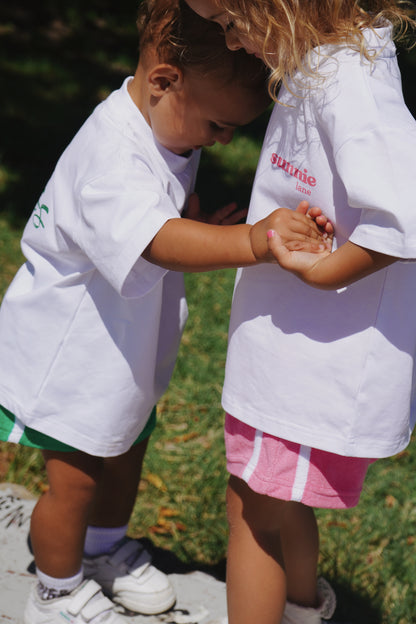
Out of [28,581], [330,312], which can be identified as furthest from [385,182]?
[28,581]

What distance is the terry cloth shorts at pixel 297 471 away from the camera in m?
1.89

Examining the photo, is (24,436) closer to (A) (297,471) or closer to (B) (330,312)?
(A) (297,471)

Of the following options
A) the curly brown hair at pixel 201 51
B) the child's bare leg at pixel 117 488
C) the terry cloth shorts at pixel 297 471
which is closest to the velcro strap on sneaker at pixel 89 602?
the child's bare leg at pixel 117 488

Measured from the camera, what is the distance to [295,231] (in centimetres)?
170

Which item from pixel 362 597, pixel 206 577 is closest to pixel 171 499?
pixel 206 577

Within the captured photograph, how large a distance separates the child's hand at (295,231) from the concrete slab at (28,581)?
1.24 metres

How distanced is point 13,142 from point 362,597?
170 inches

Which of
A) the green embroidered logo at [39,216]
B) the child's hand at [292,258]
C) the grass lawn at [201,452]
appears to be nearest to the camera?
the child's hand at [292,258]

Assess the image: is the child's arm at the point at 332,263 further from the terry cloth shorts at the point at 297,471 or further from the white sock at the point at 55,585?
the white sock at the point at 55,585

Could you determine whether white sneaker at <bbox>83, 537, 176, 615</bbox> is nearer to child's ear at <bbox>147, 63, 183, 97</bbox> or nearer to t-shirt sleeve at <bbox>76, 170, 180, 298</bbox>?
t-shirt sleeve at <bbox>76, 170, 180, 298</bbox>

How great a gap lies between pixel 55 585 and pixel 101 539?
0.28 metres

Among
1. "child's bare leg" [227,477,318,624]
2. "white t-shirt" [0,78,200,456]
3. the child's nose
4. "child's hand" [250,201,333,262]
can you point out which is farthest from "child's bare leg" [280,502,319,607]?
the child's nose

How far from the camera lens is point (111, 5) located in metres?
8.80

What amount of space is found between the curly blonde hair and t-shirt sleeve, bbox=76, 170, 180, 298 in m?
0.38
